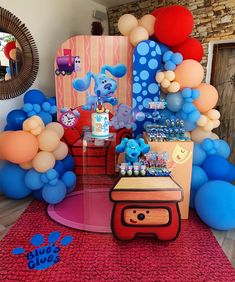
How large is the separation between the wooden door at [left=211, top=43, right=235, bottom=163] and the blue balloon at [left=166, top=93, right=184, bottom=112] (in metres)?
1.15

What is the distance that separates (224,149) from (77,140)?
173 centimetres

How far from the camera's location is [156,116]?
2.63 metres

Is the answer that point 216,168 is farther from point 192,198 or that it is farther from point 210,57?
point 210,57

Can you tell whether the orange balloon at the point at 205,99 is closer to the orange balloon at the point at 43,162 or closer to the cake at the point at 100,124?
the cake at the point at 100,124

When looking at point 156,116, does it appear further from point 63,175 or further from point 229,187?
point 63,175

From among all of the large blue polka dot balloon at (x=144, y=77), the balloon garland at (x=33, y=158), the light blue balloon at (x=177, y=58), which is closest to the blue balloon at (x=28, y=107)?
the balloon garland at (x=33, y=158)

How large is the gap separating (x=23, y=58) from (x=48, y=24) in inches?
27.6

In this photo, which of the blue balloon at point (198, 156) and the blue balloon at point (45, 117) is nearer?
the blue balloon at point (198, 156)

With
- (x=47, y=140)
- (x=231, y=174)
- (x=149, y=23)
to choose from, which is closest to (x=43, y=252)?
(x=47, y=140)

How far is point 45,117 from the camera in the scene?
2762 mm

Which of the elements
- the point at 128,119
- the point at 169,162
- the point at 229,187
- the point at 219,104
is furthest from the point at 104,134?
the point at 219,104

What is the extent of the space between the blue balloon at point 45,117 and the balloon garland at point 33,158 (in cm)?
7

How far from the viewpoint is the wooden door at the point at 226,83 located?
320cm

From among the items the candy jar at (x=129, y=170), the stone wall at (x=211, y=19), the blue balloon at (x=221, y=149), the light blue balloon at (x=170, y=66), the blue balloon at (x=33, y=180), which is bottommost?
the blue balloon at (x=33, y=180)
